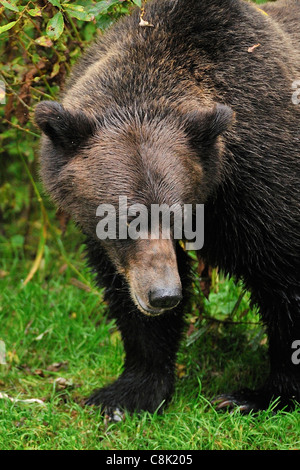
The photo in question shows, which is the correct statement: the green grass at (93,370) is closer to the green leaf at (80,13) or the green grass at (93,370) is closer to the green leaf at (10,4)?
the green leaf at (80,13)

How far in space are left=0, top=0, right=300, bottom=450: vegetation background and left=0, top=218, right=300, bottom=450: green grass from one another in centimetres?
1

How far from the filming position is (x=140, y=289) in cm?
431

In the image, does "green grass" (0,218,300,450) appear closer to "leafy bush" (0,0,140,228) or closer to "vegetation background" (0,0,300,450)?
"vegetation background" (0,0,300,450)

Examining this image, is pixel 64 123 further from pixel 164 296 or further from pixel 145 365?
pixel 145 365

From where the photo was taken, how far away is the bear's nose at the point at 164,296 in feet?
13.5

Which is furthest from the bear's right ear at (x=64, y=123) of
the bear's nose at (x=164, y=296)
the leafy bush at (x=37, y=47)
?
the bear's nose at (x=164, y=296)

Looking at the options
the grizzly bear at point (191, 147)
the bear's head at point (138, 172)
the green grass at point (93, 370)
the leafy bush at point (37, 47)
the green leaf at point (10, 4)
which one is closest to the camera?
the bear's head at point (138, 172)

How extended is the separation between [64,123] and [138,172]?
0.56m

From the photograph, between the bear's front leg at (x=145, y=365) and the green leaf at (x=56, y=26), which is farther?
the bear's front leg at (x=145, y=365)

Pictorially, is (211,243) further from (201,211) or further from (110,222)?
(110,222)

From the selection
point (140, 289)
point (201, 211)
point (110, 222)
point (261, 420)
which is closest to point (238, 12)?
point (201, 211)

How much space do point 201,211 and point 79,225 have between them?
850mm

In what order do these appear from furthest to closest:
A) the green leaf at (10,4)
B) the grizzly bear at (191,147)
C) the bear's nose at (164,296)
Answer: the green leaf at (10,4)
the grizzly bear at (191,147)
the bear's nose at (164,296)

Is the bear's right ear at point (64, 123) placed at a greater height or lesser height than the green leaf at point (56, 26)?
lesser
